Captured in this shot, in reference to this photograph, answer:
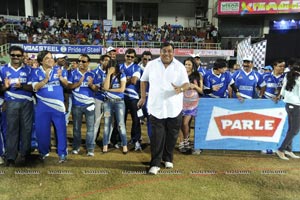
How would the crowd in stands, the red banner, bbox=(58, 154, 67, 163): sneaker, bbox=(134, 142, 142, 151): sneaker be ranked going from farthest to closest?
1. the red banner
2. the crowd in stands
3. bbox=(134, 142, 142, 151): sneaker
4. bbox=(58, 154, 67, 163): sneaker

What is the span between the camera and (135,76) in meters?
5.21

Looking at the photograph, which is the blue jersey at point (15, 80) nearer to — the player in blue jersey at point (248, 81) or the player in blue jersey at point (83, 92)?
the player in blue jersey at point (83, 92)

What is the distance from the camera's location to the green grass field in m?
3.65

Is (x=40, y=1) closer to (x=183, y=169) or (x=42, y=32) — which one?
(x=42, y=32)

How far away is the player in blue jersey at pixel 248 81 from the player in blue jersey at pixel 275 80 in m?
0.09

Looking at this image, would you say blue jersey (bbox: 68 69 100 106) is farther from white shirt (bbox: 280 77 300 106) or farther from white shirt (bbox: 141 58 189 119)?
white shirt (bbox: 280 77 300 106)

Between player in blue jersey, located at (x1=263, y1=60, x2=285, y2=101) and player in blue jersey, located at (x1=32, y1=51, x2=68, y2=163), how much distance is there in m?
3.67

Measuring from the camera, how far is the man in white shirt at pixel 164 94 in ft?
13.5

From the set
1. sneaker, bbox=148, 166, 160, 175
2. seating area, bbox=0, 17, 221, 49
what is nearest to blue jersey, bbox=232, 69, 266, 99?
sneaker, bbox=148, 166, 160, 175

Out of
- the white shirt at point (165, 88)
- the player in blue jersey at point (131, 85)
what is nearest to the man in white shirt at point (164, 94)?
the white shirt at point (165, 88)

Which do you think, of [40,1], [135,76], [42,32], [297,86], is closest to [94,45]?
[42,32]

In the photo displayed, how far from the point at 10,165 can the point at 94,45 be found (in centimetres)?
A: 1511

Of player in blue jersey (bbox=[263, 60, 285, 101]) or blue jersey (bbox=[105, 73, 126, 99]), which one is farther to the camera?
player in blue jersey (bbox=[263, 60, 285, 101])

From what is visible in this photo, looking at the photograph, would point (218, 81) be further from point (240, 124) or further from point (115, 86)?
point (115, 86)
